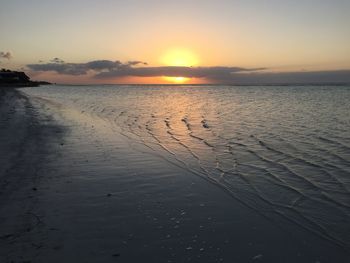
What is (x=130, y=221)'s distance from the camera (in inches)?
315

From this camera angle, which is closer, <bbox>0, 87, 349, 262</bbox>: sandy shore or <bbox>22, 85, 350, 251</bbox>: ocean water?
<bbox>0, 87, 349, 262</bbox>: sandy shore

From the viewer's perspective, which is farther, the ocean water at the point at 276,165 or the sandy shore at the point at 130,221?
the ocean water at the point at 276,165

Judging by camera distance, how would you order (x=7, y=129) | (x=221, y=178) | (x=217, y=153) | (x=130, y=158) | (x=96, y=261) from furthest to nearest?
(x=7, y=129)
(x=217, y=153)
(x=130, y=158)
(x=221, y=178)
(x=96, y=261)

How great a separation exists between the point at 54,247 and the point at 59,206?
2.27 m

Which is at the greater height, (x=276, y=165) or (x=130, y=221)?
(x=130, y=221)

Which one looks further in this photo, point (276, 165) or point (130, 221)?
Answer: point (276, 165)

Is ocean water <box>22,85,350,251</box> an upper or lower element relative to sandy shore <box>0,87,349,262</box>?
lower

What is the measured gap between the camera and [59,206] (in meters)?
8.82

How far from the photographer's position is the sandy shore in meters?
6.56

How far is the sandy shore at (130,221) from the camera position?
6562 millimetres

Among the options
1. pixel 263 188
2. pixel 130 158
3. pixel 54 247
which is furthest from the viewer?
pixel 130 158

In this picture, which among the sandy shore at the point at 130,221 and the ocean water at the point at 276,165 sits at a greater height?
the sandy shore at the point at 130,221

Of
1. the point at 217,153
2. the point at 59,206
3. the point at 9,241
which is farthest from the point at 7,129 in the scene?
the point at 9,241

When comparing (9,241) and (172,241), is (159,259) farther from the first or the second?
(9,241)
